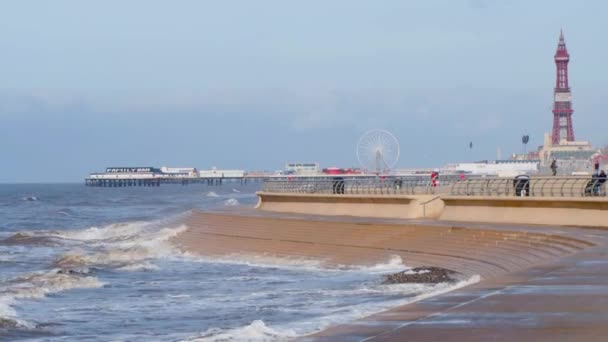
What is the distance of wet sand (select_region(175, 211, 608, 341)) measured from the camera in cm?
1216

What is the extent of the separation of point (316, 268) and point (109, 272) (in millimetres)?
5850

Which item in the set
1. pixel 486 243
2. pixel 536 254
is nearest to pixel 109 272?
pixel 486 243

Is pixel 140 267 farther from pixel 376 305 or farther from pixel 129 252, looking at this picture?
pixel 376 305

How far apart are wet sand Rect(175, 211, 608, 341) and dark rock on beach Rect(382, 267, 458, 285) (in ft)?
2.04

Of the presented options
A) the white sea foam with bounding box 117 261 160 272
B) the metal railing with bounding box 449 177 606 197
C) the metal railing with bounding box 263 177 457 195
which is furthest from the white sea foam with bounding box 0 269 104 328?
the metal railing with bounding box 263 177 457 195

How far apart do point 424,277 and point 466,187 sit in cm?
1531

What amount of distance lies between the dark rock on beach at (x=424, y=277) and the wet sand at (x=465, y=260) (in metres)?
0.62

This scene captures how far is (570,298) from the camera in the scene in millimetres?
13891

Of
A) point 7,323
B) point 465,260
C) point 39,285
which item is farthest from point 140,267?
point 7,323

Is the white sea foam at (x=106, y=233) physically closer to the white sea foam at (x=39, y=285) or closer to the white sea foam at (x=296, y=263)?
the white sea foam at (x=296, y=263)

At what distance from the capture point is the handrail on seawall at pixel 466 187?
31.0 meters

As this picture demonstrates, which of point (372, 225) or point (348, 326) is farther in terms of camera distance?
point (372, 225)

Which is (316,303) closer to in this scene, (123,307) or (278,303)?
(278,303)

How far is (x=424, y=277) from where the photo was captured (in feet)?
72.7
